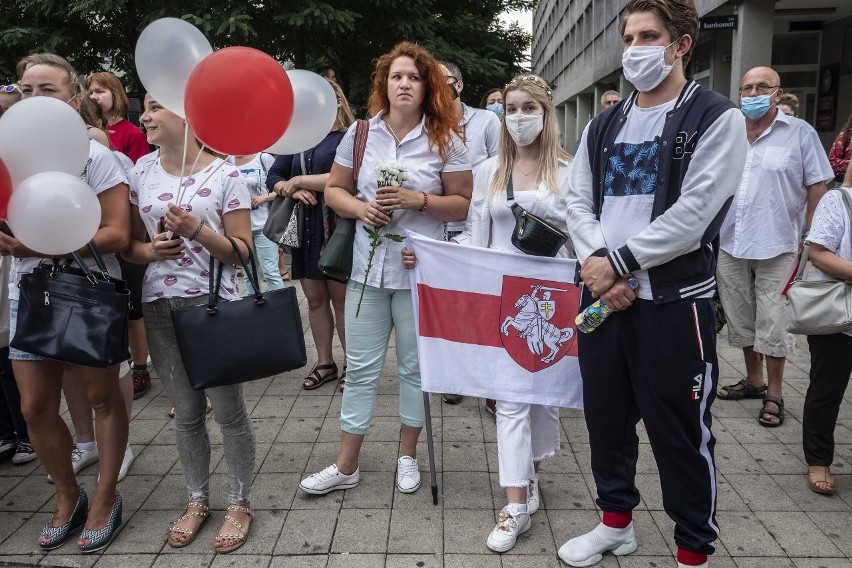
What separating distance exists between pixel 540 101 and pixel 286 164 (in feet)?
8.03

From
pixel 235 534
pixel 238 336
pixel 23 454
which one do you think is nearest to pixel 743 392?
pixel 235 534

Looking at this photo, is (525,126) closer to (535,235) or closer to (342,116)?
(535,235)

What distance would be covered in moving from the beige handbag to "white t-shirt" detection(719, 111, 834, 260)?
99 cm

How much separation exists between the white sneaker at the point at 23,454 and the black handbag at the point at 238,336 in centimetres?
189

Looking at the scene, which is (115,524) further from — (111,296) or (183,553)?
(111,296)

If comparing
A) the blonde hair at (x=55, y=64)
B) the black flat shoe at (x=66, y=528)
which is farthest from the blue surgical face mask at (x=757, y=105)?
the black flat shoe at (x=66, y=528)

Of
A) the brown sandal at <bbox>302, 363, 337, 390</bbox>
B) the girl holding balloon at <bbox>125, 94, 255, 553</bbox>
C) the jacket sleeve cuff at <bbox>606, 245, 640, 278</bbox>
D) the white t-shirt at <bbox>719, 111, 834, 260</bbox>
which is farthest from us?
the brown sandal at <bbox>302, 363, 337, 390</bbox>

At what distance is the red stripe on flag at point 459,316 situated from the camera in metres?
3.40

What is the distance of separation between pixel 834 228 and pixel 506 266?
160 cm

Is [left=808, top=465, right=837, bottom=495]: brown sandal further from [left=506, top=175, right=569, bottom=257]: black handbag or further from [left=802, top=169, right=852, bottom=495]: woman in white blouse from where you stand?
[left=506, top=175, right=569, bottom=257]: black handbag

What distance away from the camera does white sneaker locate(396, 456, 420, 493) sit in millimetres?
3676

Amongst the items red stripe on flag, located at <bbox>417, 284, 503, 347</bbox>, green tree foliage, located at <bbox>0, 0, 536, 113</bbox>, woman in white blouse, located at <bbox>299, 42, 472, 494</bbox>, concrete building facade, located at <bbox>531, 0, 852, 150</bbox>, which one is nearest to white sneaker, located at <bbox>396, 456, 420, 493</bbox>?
woman in white blouse, located at <bbox>299, 42, 472, 494</bbox>

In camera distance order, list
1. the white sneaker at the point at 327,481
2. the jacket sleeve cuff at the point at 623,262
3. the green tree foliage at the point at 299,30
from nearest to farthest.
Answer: the jacket sleeve cuff at the point at 623,262 < the white sneaker at the point at 327,481 < the green tree foliage at the point at 299,30

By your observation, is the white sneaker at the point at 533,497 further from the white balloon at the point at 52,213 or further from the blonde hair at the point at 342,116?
the blonde hair at the point at 342,116
